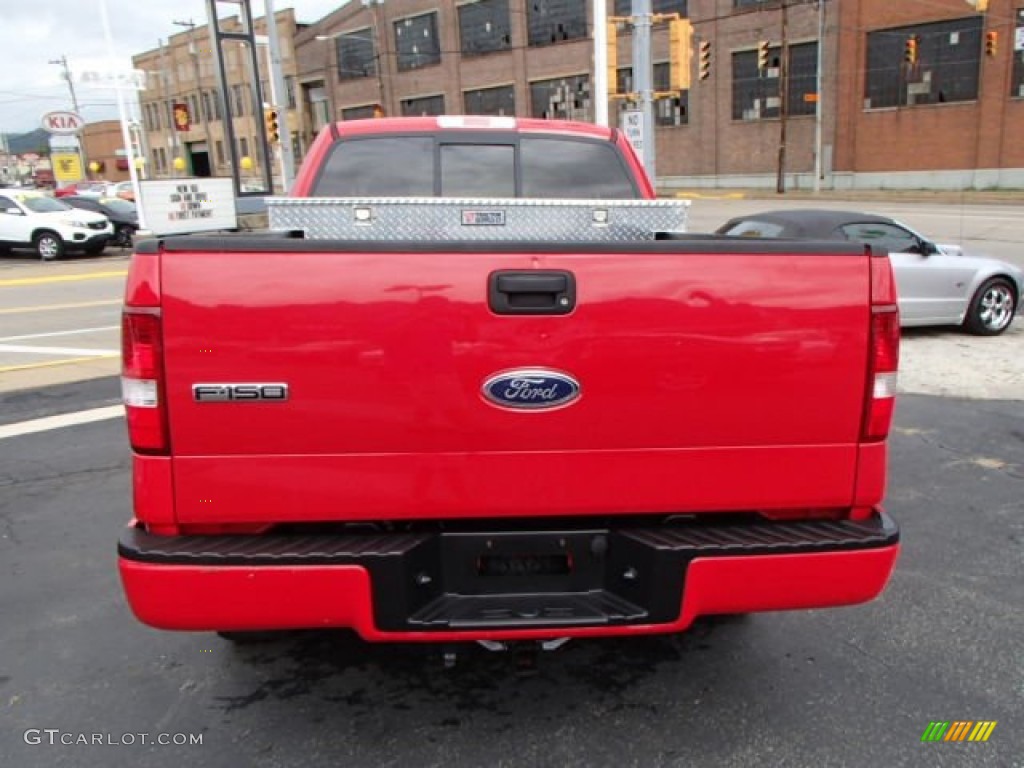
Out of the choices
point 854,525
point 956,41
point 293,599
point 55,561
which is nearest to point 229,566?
point 293,599

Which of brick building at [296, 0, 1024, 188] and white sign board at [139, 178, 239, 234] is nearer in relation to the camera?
white sign board at [139, 178, 239, 234]

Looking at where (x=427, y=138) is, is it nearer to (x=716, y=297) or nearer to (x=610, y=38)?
(x=716, y=297)

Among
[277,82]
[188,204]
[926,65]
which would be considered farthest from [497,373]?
[926,65]

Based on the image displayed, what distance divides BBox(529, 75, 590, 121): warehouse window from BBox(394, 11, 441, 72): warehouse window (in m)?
9.41

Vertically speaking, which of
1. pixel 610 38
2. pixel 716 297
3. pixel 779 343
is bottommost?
pixel 779 343

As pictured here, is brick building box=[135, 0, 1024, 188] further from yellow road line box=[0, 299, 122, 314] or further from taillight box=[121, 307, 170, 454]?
taillight box=[121, 307, 170, 454]

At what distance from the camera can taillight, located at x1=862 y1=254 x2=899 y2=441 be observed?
2.37 metres

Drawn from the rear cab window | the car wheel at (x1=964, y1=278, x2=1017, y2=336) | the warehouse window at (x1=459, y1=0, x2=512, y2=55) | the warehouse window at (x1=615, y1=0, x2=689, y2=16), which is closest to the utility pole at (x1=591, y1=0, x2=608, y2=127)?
the car wheel at (x1=964, y1=278, x2=1017, y2=336)

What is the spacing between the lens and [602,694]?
3004 mm

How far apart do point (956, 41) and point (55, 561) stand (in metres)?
42.9

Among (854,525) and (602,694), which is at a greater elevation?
(854,525)

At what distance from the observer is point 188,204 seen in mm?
21547

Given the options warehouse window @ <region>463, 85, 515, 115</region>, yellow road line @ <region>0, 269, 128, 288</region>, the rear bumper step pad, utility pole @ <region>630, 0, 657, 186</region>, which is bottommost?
yellow road line @ <region>0, 269, 128, 288</region>

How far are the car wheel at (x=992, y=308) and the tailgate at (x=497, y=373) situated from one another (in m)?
8.62
